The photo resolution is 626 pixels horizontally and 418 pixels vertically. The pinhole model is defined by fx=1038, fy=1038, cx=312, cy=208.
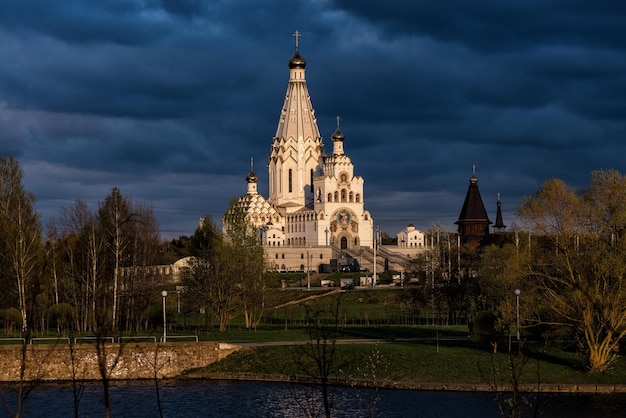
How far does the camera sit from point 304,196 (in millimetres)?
149375

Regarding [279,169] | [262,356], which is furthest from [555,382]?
[279,169]

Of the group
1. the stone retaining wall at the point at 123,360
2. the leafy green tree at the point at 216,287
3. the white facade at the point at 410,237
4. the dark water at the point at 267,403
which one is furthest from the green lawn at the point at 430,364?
the white facade at the point at 410,237

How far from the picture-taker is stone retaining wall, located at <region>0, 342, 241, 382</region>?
1609 inches

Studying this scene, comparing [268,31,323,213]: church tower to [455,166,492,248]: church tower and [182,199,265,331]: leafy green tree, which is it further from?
[182,199,265,331]: leafy green tree

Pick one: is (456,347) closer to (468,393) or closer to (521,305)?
(521,305)

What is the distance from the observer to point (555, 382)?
37.5 meters

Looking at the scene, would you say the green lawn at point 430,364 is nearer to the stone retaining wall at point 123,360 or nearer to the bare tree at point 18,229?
the stone retaining wall at point 123,360

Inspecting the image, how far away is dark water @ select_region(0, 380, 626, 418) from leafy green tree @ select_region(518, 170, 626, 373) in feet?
10.3

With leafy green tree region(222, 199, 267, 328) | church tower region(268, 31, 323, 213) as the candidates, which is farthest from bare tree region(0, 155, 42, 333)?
church tower region(268, 31, 323, 213)

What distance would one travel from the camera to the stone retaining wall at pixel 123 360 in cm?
4088

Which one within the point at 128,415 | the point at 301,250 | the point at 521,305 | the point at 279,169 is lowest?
the point at 128,415

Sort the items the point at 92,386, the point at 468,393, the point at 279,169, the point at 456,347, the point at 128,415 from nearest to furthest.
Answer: the point at 128,415
the point at 468,393
the point at 92,386
the point at 456,347
the point at 279,169

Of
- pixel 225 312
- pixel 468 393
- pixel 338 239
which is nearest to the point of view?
pixel 468 393

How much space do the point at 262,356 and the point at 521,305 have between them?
10.7 metres
